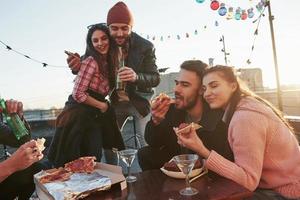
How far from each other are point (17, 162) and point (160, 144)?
167 cm

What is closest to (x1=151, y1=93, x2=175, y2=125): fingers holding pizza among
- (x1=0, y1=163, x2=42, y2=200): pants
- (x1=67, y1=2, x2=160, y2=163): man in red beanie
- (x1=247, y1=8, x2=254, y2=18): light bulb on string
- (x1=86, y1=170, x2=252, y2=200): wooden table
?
(x1=67, y1=2, x2=160, y2=163): man in red beanie

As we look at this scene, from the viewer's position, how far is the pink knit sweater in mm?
2217

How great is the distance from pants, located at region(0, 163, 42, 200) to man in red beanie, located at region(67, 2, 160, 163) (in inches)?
63.1

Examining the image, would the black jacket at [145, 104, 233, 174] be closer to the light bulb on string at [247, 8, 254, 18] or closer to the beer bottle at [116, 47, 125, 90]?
the beer bottle at [116, 47, 125, 90]

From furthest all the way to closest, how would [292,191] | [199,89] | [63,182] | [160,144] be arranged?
[160,144]
[199,89]
[292,191]
[63,182]

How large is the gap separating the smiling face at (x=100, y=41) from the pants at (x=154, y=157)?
1.37m

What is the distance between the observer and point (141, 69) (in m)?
4.47

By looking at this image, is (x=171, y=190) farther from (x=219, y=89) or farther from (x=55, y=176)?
(x=219, y=89)

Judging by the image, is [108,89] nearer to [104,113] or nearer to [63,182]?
[104,113]

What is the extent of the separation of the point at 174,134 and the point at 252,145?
1469 mm

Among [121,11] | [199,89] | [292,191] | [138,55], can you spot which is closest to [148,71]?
[138,55]

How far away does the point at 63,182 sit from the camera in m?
2.14

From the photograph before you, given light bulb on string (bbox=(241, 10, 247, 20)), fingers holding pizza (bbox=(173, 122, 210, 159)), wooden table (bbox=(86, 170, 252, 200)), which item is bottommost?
wooden table (bbox=(86, 170, 252, 200))

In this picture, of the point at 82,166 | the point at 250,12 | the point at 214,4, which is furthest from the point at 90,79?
the point at 250,12
